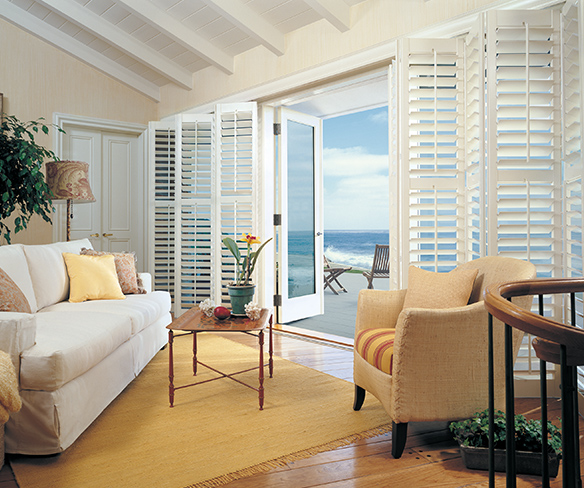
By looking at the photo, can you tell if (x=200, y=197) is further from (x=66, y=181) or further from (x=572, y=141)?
(x=572, y=141)

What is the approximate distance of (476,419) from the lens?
78.0 inches

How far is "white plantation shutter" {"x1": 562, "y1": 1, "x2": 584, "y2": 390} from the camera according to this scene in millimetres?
2477

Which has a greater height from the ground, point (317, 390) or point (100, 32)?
point (100, 32)

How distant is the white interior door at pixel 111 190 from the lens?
540 centimetres

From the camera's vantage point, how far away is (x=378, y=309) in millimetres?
2551

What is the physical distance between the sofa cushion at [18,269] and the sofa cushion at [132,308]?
0.49 feet

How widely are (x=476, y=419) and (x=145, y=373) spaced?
210 centimetres

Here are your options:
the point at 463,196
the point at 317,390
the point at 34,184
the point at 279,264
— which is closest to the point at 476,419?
the point at 317,390

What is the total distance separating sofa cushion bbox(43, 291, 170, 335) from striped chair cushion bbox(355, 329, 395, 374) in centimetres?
137

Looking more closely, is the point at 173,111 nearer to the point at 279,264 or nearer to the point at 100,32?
the point at 100,32

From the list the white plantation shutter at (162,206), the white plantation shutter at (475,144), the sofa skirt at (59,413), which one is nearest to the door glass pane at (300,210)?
the white plantation shutter at (162,206)

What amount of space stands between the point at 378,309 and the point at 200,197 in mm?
2928

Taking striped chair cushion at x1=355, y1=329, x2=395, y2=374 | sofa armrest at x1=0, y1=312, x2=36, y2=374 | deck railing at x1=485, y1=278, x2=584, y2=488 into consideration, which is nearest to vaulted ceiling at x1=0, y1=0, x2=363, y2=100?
striped chair cushion at x1=355, y1=329, x2=395, y2=374

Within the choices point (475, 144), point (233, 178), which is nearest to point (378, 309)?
point (475, 144)
